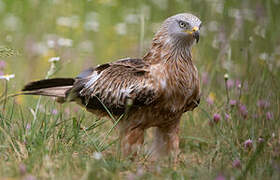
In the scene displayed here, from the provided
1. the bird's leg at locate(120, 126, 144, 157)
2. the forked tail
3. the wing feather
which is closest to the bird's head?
the wing feather

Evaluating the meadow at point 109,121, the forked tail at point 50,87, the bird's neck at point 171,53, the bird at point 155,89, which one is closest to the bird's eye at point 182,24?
the bird at point 155,89

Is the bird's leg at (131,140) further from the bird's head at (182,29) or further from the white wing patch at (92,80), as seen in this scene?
the bird's head at (182,29)

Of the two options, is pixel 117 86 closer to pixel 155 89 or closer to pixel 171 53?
pixel 155 89

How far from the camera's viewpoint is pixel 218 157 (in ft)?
12.9

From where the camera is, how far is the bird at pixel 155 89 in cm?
438

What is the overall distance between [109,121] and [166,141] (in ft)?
3.28

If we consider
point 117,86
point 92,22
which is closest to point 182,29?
point 117,86

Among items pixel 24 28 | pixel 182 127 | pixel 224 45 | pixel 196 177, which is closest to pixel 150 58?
pixel 182 127

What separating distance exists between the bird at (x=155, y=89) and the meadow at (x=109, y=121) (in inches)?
8.2

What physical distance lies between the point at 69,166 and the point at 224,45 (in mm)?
3620

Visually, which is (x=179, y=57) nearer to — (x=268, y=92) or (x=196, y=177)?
(x=268, y=92)

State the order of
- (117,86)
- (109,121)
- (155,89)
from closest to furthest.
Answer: (155,89) < (117,86) < (109,121)

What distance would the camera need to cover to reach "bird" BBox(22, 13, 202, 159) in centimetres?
438

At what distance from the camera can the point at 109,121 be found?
5.55 m
